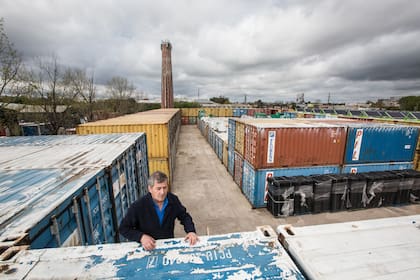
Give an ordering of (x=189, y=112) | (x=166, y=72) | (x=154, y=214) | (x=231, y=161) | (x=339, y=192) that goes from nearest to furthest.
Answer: (x=154, y=214) → (x=339, y=192) → (x=231, y=161) → (x=166, y=72) → (x=189, y=112)

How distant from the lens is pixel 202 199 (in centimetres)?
1113

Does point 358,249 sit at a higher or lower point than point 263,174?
higher

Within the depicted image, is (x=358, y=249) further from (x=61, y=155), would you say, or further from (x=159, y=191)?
(x=61, y=155)

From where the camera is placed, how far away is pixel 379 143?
414 inches

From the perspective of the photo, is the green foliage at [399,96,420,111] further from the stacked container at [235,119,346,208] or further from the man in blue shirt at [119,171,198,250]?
the man in blue shirt at [119,171,198,250]

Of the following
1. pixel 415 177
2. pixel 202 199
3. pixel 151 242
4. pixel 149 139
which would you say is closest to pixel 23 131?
pixel 149 139

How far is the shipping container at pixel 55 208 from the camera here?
2447mm

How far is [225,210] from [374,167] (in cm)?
952

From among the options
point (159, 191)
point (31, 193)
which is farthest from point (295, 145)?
point (31, 193)

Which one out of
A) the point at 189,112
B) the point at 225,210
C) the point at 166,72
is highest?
the point at 166,72

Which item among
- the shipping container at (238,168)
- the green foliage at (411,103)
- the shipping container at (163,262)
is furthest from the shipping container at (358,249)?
the green foliage at (411,103)

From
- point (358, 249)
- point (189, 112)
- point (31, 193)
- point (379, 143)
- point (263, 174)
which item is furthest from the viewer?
point (189, 112)

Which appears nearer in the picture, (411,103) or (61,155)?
(61,155)

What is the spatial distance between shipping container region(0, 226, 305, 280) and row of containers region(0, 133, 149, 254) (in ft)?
1.93
